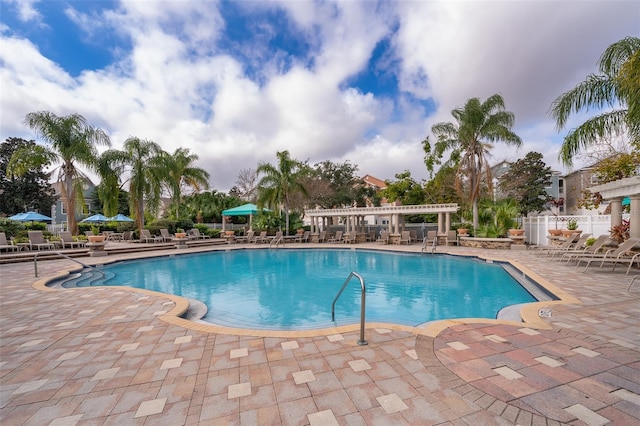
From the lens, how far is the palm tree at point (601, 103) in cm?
734

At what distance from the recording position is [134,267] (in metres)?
12.5

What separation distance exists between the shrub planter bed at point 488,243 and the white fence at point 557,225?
272cm

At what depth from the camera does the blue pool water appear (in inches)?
250

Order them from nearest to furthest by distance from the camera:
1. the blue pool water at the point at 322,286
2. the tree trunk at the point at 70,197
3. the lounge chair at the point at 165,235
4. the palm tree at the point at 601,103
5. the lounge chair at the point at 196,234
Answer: the blue pool water at the point at 322,286 → the palm tree at the point at 601,103 → the tree trunk at the point at 70,197 → the lounge chair at the point at 165,235 → the lounge chair at the point at 196,234

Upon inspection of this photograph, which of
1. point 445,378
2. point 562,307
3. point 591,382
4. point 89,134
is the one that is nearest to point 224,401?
point 445,378

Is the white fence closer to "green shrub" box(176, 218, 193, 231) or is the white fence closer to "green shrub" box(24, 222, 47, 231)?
"green shrub" box(176, 218, 193, 231)

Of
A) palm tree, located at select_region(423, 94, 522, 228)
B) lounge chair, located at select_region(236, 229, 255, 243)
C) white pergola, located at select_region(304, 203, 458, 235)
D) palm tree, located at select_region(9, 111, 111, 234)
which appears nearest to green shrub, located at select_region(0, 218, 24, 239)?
palm tree, located at select_region(9, 111, 111, 234)

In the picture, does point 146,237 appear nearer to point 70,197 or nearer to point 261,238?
point 70,197

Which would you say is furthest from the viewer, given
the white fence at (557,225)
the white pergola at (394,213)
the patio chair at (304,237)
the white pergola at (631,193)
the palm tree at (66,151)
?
the patio chair at (304,237)

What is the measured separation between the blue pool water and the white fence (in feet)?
22.4

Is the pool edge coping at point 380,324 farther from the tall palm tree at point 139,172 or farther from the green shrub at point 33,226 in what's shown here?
the green shrub at point 33,226

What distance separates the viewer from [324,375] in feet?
9.61

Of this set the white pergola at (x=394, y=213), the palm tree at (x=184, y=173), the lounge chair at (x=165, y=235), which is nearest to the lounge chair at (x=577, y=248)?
the white pergola at (x=394, y=213)

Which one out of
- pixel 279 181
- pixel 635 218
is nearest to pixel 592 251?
pixel 635 218
